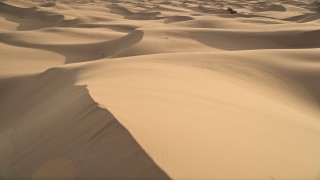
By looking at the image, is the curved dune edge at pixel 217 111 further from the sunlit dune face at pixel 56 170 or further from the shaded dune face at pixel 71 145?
the sunlit dune face at pixel 56 170

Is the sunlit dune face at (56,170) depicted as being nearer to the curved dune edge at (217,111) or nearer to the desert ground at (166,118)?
the desert ground at (166,118)

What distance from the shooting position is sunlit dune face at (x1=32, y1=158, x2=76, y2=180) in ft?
4.47

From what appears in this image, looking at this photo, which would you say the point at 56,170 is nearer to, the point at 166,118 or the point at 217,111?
the point at 166,118

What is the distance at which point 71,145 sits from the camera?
1.55 meters

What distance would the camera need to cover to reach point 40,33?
6234 millimetres

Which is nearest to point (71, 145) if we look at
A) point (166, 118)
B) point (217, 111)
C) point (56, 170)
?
point (56, 170)

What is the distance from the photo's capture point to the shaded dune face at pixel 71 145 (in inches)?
52.2

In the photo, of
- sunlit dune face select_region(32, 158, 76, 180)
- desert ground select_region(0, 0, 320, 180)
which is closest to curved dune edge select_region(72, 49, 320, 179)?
desert ground select_region(0, 0, 320, 180)

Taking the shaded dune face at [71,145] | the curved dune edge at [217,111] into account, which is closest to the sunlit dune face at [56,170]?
the shaded dune face at [71,145]

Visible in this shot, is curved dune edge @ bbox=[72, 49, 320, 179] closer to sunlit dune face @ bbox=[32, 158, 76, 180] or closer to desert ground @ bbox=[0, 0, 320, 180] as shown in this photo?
desert ground @ bbox=[0, 0, 320, 180]

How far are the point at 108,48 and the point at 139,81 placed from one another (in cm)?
310

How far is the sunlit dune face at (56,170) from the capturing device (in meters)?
1.36

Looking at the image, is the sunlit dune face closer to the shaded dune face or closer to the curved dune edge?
the shaded dune face

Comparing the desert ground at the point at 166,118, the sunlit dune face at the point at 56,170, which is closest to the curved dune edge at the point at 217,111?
the desert ground at the point at 166,118
